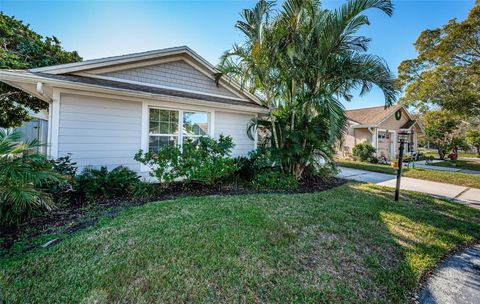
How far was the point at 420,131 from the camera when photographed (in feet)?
64.5

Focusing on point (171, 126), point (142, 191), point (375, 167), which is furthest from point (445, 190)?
point (142, 191)

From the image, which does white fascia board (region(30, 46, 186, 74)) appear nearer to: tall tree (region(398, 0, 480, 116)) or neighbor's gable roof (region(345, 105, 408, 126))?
tall tree (region(398, 0, 480, 116))

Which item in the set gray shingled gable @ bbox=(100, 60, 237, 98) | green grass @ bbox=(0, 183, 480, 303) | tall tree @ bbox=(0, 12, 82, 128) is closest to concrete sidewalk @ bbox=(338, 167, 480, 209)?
green grass @ bbox=(0, 183, 480, 303)

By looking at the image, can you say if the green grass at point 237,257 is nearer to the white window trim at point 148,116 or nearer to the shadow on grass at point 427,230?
the shadow on grass at point 427,230

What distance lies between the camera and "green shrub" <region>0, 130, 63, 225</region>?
3.02m

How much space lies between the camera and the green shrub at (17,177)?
9.92 feet

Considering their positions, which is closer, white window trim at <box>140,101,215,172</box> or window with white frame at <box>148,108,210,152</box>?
white window trim at <box>140,101,215,172</box>

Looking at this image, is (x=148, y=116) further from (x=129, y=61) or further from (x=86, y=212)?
(x=86, y=212)

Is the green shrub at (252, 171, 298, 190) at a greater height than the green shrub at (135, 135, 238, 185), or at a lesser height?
lesser

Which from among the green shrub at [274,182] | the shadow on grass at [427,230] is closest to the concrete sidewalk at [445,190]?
the shadow on grass at [427,230]

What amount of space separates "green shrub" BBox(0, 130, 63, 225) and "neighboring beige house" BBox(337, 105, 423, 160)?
1681 cm

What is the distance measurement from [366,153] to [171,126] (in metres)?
14.3

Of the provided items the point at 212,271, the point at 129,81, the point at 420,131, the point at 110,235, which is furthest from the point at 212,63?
the point at 420,131

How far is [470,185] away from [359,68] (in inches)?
269
